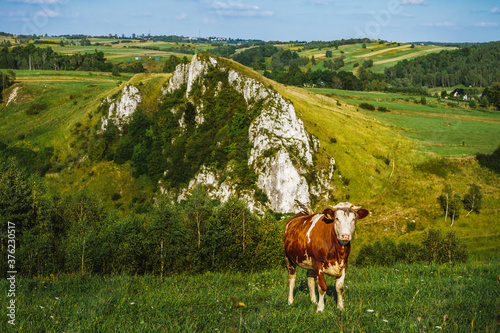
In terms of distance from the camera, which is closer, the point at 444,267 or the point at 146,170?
the point at 444,267

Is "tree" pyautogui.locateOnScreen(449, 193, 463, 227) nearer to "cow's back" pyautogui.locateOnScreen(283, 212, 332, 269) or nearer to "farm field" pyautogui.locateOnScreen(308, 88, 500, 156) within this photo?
"farm field" pyautogui.locateOnScreen(308, 88, 500, 156)

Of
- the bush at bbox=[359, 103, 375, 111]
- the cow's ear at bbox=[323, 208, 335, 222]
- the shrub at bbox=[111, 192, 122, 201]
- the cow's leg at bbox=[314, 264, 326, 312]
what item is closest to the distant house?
the bush at bbox=[359, 103, 375, 111]

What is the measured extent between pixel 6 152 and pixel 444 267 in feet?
396

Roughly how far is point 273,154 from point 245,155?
7.58 metres

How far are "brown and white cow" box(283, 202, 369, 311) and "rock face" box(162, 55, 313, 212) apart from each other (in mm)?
67655

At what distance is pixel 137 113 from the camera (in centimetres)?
10688

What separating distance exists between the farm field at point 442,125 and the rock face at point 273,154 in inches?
1716

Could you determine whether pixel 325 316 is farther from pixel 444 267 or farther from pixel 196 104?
pixel 196 104

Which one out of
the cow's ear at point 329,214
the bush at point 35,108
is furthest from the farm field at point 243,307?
the bush at point 35,108

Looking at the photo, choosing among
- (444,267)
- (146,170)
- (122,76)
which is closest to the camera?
(444,267)

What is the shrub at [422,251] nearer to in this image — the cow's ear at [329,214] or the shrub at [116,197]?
the cow's ear at [329,214]

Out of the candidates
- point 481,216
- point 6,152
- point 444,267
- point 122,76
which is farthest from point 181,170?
point 122,76

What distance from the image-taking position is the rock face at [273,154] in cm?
7988

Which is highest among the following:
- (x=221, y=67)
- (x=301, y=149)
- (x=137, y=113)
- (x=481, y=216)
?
(x=221, y=67)
